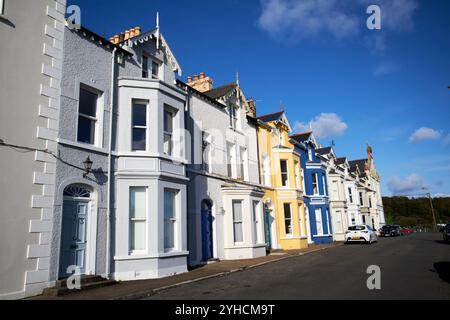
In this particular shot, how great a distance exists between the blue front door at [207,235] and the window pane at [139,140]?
5.09 m

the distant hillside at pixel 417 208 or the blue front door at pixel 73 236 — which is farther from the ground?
the distant hillside at pixel 417 208

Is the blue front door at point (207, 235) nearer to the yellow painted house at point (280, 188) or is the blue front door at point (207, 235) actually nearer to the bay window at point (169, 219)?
the bay window at point (169, 219)

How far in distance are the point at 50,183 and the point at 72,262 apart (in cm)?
256

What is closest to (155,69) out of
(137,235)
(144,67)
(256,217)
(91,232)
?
(144,67)

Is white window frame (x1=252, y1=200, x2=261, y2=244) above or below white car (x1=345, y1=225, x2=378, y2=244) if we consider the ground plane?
above

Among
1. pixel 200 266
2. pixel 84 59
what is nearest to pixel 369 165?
pixel 200 266

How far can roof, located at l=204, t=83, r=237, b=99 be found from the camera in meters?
19.8

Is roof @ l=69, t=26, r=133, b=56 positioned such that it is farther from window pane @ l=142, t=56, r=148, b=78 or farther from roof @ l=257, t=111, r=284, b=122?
roof @ l=257, t=111, r=284, b=122

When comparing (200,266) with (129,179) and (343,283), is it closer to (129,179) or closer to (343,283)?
(129,179)

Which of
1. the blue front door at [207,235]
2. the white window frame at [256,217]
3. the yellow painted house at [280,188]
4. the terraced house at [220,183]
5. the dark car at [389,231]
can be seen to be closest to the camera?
the terraced house at [220,183]

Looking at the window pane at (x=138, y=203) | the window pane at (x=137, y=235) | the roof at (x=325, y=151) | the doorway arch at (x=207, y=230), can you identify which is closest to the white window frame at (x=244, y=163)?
the doorway arch at (x=207, y=230)

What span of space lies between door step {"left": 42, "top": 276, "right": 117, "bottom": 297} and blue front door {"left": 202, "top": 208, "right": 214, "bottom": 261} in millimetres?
5974

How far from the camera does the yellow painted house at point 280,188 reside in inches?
927

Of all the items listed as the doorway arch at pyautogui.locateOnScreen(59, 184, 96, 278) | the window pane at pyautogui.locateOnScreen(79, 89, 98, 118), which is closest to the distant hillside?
Answer: the window pane at pyautogui.locateOnScreen(79, 89, 98, 118)
